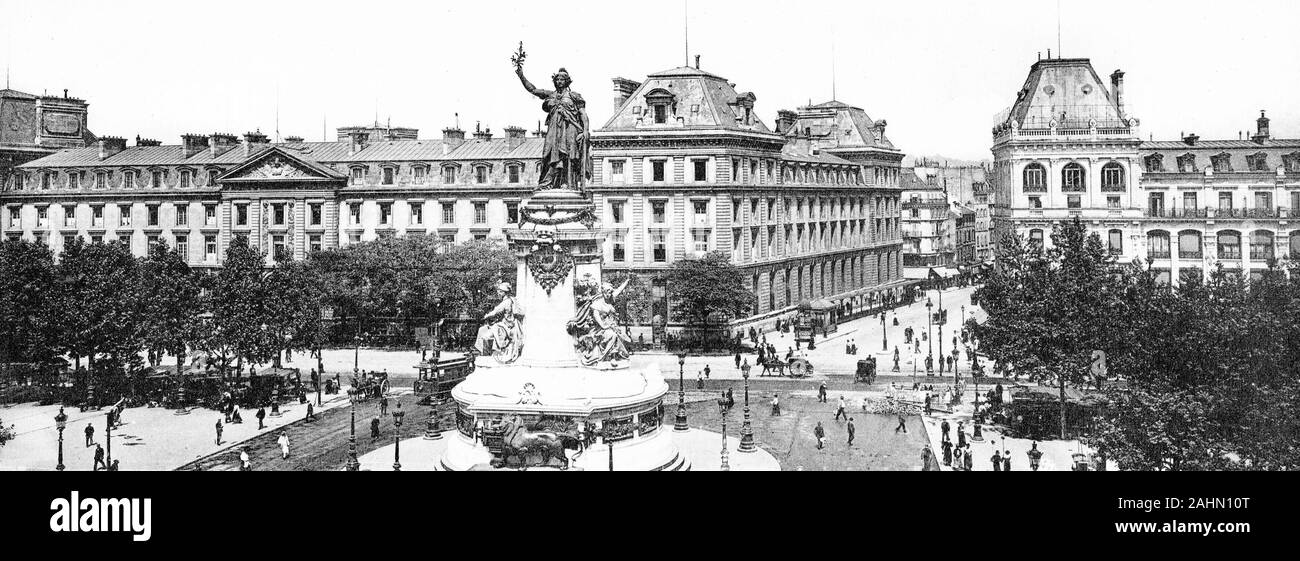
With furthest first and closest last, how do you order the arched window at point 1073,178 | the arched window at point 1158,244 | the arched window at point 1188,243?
1. the arched window at point 1073,178
2. the arched window at point 1158,244
3. the arched window at point 1188,243

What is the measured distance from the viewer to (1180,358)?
23938 millimetres

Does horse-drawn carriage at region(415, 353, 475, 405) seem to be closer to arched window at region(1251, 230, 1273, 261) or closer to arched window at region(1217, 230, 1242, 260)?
arched window at region(1217, 230, 1242, 260)

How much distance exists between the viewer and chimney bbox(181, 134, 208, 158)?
83.8m

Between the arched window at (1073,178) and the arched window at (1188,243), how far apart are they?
6.97m

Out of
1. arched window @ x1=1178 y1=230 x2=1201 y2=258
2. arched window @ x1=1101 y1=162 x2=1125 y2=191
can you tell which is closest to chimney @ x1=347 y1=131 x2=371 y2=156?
arched window @ x1=1101 y1=162 x2=1125 y2=191

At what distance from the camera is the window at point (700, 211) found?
6869cm

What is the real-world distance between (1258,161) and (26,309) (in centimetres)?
7369

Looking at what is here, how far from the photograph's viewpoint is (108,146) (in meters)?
83.9

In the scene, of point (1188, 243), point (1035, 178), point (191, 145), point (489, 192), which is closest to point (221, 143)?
point (191, 145)

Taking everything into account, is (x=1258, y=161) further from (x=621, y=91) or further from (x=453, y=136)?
(x=453, y=136)

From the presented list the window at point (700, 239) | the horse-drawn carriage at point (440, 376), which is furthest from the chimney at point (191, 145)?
the horse-drawn carriage at point (440, 376)

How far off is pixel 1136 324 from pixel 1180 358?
6.16 metres

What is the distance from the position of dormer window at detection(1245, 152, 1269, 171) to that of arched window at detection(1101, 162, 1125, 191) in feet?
30.1

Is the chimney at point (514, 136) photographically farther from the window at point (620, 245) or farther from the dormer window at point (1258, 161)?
the dormer window at point (1258, 161)
